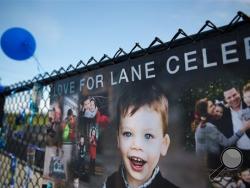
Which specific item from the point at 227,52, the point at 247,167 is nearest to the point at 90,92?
the point at 227,52

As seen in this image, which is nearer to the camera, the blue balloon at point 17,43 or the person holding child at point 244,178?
the person holding child at point 244,178

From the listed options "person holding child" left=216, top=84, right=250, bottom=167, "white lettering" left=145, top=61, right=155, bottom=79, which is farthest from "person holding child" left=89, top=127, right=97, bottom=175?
"person holding child" left=216, top=84, right=250, bottom=167

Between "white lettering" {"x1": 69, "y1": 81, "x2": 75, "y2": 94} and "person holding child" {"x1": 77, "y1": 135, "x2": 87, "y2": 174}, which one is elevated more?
"white lettering" {"x1": 69, "y1": 81, "x2": 75, "y2": 94}

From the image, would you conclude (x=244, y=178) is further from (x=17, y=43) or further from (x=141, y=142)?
(x=17, y=43)

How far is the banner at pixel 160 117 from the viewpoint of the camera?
1.23 m

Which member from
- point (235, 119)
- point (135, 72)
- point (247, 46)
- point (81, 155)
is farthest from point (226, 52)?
point (81, 155)

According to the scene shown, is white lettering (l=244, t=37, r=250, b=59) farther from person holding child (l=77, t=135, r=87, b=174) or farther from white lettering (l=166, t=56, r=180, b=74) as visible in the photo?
person holding child (l=77, t=135, r=87, b=174)

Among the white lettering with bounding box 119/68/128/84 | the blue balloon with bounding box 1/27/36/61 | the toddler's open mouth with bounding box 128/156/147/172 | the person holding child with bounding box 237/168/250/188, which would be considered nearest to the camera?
the person holding child with bounding box 237/168/250/188

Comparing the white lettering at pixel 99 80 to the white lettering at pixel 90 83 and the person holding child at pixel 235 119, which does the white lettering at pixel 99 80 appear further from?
the person holding child at pixel 235 119

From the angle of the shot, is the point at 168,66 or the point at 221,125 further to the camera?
the point at 168,66

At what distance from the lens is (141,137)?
1522mm

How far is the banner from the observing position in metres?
1.23

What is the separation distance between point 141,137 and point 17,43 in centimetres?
147

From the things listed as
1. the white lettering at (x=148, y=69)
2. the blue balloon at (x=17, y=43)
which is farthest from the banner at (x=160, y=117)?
the blue balloon at (x=17, y=43)
